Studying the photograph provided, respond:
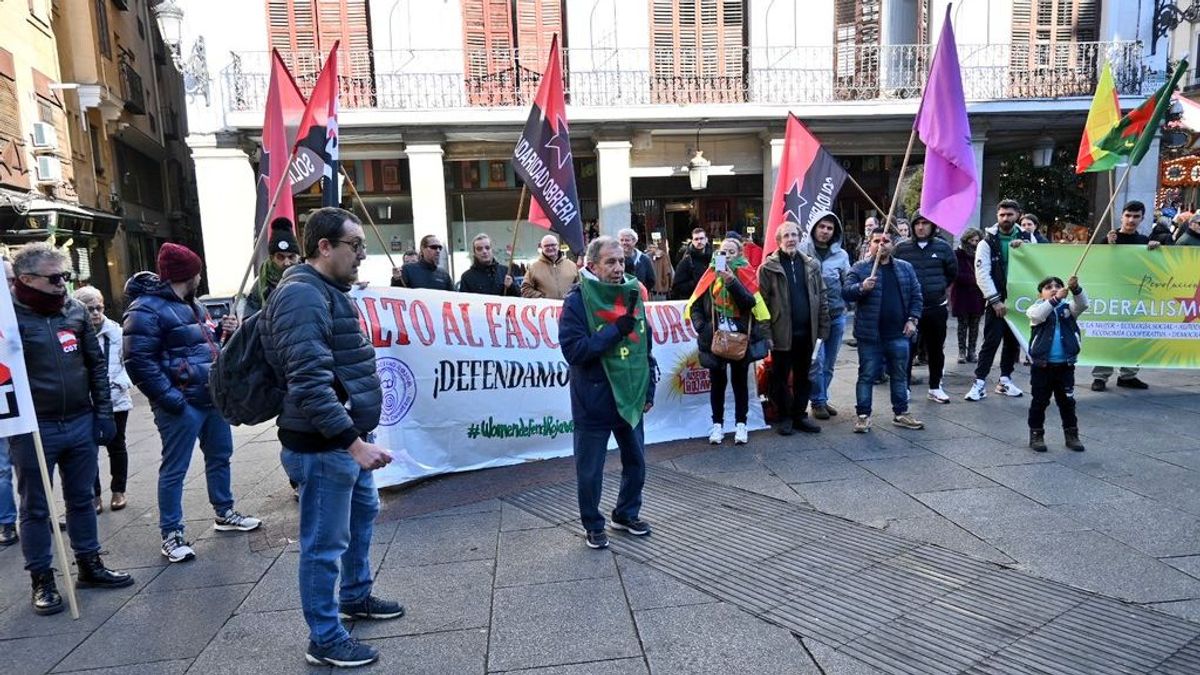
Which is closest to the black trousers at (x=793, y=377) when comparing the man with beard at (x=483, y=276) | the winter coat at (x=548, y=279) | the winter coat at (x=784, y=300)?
the winter coat at (x=784, y=300)

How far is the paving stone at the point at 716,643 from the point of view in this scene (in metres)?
3.03

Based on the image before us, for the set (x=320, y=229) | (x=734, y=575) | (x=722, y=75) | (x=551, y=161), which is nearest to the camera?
(x=320, y=229)

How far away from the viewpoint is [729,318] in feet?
19.9

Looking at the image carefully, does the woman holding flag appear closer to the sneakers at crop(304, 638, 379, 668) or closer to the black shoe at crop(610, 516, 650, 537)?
the black shoe at crop(610, 516, 650, 537)

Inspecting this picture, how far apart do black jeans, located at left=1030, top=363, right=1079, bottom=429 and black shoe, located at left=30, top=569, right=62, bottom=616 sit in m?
6.65

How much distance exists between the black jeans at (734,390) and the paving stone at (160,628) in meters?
3.90

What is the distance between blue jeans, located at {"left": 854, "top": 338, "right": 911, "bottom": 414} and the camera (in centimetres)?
645

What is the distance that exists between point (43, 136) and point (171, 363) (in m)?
13.7

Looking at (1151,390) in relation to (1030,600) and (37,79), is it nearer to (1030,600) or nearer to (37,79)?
(1030,600)

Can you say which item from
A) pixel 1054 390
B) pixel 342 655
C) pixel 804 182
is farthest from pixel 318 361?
pixel 804 182

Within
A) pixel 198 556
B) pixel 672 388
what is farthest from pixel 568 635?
pixel 672 388

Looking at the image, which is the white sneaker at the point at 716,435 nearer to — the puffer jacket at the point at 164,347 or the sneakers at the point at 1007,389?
the sneakers at the point at 1007,389

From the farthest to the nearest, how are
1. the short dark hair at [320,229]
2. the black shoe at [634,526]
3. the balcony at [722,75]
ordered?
1. the balcony at [722,75]
2. the black shoe at [634,526]
3. the short dark hair at [320,229]

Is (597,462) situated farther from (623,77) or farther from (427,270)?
(623,77)
